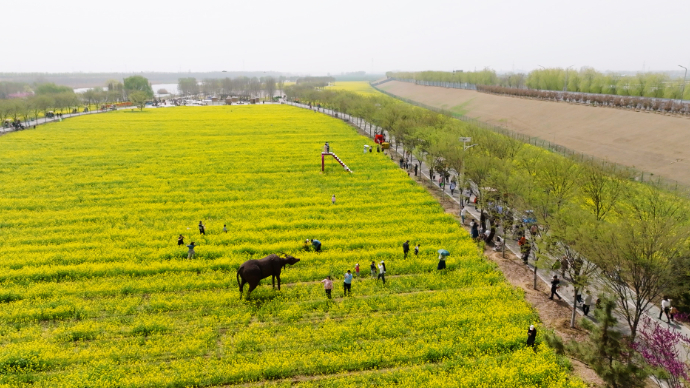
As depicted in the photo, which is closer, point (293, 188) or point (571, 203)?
point (571, 203)

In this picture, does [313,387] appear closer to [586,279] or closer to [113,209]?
[586,279]

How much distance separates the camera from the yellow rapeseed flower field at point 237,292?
52.8 ft

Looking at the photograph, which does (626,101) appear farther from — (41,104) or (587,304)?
(41,104)

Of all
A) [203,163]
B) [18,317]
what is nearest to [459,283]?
[18,317]

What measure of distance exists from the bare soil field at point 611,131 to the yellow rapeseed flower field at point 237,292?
100 ft

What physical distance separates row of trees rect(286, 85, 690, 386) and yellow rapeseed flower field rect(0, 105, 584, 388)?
135 inches

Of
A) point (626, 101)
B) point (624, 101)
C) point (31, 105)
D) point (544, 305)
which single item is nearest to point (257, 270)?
point (544, 305)

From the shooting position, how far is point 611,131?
2446 inches

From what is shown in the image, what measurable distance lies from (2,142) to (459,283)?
77.1 metres

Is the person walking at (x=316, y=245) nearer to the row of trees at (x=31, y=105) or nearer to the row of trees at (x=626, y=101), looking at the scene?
the row of trees at (x=626, y=101)

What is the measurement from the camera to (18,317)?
19.6m

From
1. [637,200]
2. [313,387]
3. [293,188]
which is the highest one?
[637,200]

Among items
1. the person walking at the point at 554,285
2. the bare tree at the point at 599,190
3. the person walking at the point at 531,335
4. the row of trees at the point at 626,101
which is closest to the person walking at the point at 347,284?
the person walking at the point at 531,335

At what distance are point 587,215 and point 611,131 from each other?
51.9m
